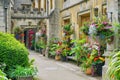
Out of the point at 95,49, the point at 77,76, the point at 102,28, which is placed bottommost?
the point at 77,76

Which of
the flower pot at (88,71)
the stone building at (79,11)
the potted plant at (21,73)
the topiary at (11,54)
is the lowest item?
the flower pot at (88,71)

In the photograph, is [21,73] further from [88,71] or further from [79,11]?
[79,11]

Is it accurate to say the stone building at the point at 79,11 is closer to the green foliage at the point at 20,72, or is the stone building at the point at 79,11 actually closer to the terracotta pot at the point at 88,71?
the terracotta pot at the point at 88,71

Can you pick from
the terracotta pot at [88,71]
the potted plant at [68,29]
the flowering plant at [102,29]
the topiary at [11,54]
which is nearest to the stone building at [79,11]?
the potted plant at [68,29]

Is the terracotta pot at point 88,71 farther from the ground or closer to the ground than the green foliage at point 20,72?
closer to the ground

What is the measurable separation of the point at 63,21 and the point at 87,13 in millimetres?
4865

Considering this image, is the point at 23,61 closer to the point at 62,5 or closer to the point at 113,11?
the point at 113,11

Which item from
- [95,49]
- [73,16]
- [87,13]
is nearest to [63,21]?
[73,16]

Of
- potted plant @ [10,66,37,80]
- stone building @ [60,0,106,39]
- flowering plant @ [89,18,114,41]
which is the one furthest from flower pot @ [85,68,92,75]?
potted plant @ [10,66,37,80]

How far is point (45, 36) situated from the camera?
23938 mm

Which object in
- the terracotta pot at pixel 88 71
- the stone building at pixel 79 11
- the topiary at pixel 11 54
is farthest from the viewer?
the stone building at pixel 79 11

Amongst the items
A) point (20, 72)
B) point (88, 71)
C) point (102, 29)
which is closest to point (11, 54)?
point (20, 72)

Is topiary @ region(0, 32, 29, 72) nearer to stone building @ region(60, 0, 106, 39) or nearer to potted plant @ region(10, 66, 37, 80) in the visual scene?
potted plant @ region(10, 66, 37, 80)

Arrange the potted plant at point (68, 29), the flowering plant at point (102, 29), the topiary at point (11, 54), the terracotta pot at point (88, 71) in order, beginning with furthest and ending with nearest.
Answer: the potted plant at point (68, 29) → the terracotta pot at point (88, 71) → the flowering plant at point (102, 29) → the topiary at point (11, 54)
